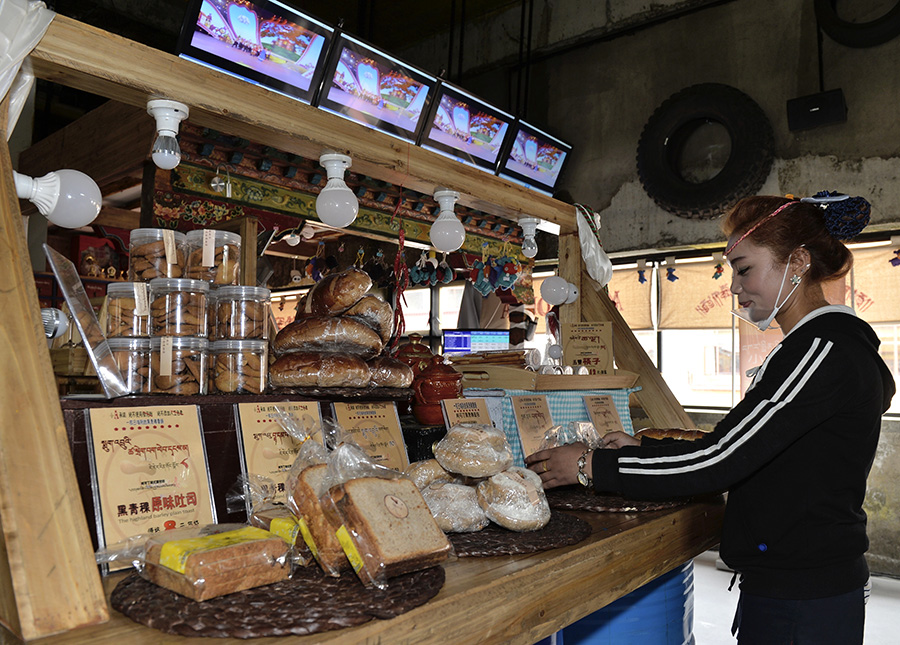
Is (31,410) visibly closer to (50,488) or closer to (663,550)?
(50,488)

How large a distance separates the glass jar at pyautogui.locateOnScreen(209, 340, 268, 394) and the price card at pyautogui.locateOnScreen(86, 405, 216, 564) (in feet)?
0.50

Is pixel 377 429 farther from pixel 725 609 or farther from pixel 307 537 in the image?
pixel 725 609

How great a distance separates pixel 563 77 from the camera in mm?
6328

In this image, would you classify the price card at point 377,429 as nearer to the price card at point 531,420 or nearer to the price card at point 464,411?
the price card at point 464,411

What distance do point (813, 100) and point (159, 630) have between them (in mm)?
5433

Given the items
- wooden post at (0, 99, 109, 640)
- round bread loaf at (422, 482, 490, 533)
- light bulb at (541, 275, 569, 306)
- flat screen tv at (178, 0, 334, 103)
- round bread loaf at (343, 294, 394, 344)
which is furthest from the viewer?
flat screen tv at (178, 0, 334, 103)

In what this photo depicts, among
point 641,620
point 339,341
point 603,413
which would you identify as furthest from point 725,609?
point 339,341

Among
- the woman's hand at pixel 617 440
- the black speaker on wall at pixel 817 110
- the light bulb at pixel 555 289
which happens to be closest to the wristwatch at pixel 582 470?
the woman's hand at pixel 617 440

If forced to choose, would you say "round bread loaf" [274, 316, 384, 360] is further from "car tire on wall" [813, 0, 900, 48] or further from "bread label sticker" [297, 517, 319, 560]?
"car tire on wall" [813, 0, 900, 48]

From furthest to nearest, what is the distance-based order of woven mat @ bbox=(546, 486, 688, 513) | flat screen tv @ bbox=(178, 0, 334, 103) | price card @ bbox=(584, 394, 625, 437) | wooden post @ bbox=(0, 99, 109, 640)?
flat screen tv @ bbox=(178, 0, 334, 103) < price card @ bbox=(584, 394, 625, 437) < woven mat @ bbox=(546, 486, 688, 513) < wooden post @ bbox=(0, 99, 109, 640)

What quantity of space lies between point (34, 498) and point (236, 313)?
65cm

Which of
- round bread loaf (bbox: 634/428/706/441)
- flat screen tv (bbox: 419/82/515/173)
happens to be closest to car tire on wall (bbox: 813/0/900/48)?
flat screen tv (bbox: 419/82/515/173)

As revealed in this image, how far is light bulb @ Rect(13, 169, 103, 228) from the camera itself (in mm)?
1114

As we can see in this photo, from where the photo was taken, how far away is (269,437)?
133cm
